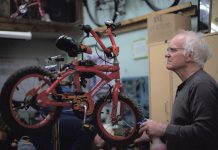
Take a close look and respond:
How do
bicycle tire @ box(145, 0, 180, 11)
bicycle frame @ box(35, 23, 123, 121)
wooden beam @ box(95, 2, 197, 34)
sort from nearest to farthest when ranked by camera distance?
bicycle frame @ box(35, 23, 123, 121) → wooden beam @ box(95, 2, 197, 34) → bicycle tire @ box(145, 0, 180, 11)

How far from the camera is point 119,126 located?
199 centimetres

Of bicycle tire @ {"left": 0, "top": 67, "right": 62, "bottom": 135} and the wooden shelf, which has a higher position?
the wooden shelf

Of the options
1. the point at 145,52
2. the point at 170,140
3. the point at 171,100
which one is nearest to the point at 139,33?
the point at 145,52

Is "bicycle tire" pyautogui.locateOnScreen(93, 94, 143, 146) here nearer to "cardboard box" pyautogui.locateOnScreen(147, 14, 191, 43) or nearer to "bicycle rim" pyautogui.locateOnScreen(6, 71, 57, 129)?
"bicycle rim" pyautogui.locateOnScreen(6, 71, 57, 129)

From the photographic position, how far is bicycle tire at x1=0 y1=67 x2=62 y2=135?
1.62 metres

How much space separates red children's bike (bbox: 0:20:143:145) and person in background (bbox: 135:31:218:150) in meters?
0.21

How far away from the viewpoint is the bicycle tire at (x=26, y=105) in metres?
1.62

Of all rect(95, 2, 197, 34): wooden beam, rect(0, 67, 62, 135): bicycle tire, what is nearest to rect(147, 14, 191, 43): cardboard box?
rect(95, 2, 197, 34): wooden beam

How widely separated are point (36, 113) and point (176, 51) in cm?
83

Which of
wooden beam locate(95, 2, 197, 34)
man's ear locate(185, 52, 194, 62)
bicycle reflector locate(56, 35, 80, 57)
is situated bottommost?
man's ear locate(185, 52, 194, 62)

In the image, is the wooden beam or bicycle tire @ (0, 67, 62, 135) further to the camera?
the wooden beam

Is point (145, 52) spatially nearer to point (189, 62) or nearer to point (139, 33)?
point (139, 33)

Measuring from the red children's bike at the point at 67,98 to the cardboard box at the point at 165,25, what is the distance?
1.32m

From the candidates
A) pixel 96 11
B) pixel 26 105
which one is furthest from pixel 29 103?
pixel 96 11
